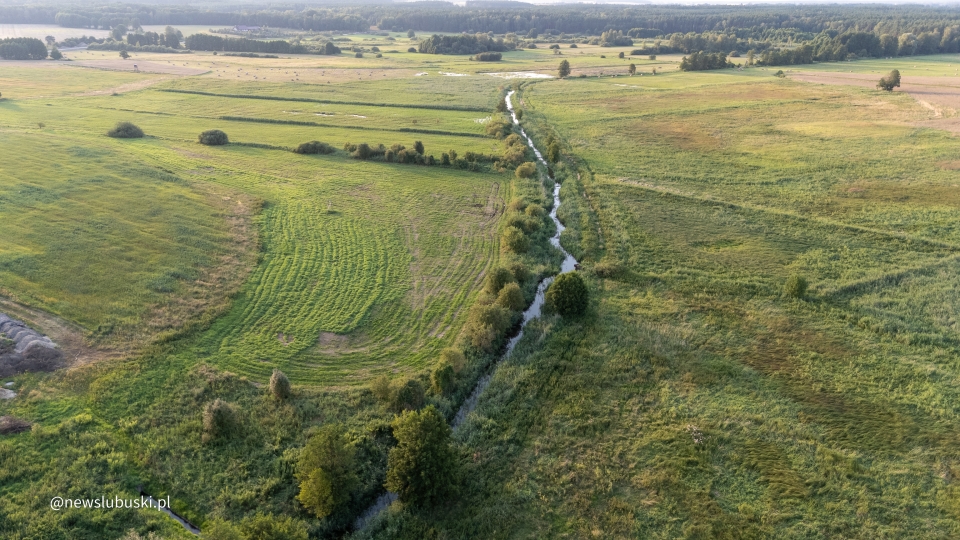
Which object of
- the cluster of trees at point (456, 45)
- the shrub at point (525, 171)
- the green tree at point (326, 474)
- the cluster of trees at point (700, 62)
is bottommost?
the green tree at point (326, 474)

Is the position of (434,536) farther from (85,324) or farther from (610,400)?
(85,324)

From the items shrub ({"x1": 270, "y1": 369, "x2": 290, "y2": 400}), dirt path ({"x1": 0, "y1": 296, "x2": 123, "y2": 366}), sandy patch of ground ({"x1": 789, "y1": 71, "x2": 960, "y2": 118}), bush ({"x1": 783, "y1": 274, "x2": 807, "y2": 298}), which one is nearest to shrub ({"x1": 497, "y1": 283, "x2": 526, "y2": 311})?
shrub ({"x1": 270, "y1": 369, "x2": 290, "y2": 400})

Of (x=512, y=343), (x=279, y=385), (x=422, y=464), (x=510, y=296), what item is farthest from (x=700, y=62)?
(x=422, y=464)

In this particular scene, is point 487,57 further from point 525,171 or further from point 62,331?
point 62,331

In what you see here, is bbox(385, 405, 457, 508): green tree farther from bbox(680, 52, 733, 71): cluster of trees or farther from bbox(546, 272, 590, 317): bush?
bbox(680, 52, 733, 71): cluster of trees

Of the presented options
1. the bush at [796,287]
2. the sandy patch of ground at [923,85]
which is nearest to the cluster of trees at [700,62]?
the sandy patch of ground at [923,85]

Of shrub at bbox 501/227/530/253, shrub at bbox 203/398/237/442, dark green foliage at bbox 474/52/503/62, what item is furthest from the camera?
dark green foliage at bbox 474/52/503/62

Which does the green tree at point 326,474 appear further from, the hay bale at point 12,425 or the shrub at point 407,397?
the hay bale at point 12,425
